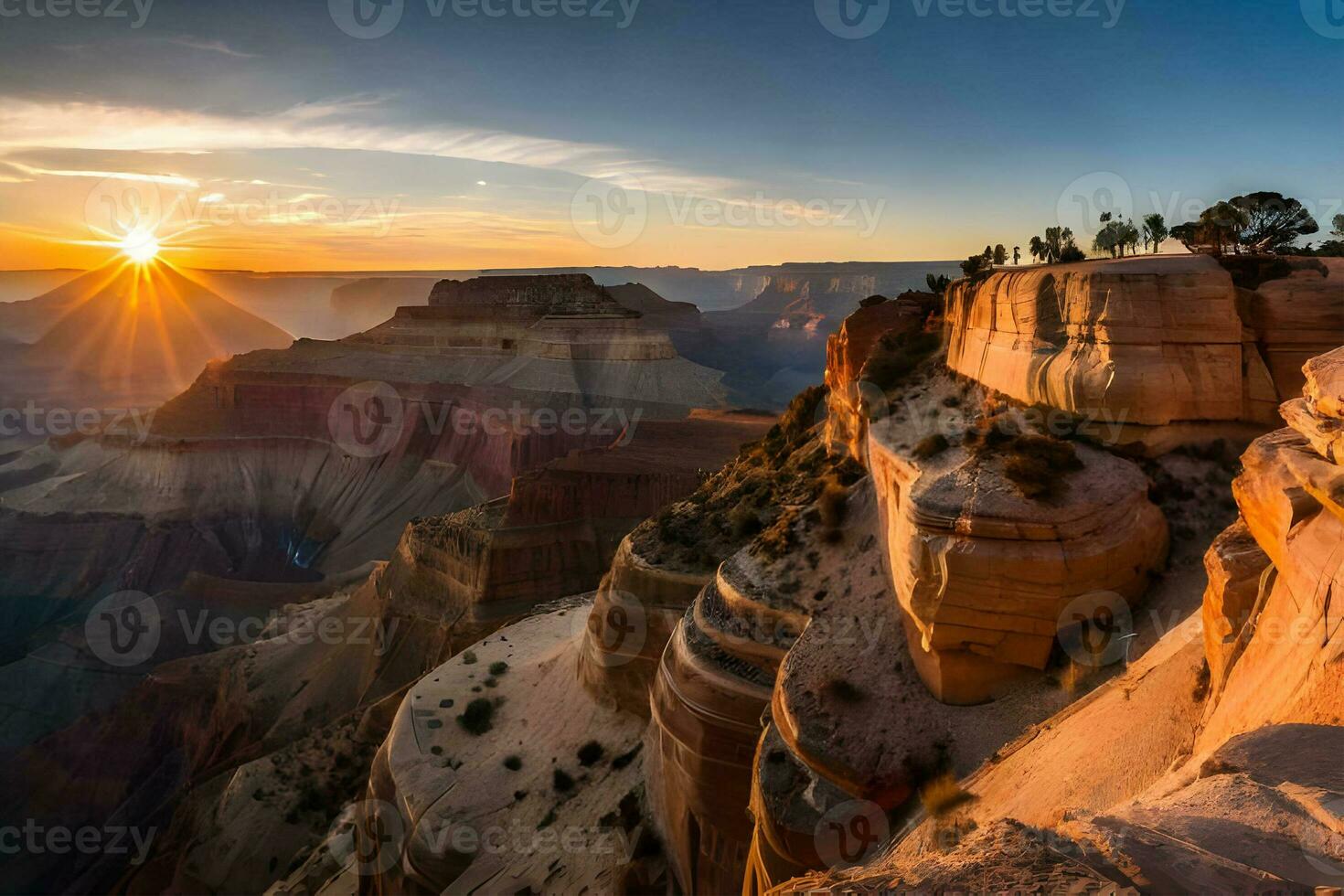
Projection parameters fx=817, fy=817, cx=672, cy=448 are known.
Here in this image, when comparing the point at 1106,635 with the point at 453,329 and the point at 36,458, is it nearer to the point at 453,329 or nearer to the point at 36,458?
the point at 453,329

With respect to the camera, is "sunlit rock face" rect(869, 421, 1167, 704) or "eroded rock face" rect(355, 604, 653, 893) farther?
"eroded rock face" rect(355, 604, 653, 893)

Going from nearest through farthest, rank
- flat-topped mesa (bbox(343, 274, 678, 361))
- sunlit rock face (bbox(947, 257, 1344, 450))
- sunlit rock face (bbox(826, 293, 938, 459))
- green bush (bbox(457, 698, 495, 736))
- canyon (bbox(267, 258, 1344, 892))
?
1. canyon (bbox(267, 258, 1344, 892))
2. sunlit rock face (bbox(947, 257, 1344, 450))
3. sunlit rock face (bbox(826, 293, 938, 459))
4. green bush (bbox(457, 698, 495, 736))
5. flat-topped mesa (bbox(343, 274, 678, 361))

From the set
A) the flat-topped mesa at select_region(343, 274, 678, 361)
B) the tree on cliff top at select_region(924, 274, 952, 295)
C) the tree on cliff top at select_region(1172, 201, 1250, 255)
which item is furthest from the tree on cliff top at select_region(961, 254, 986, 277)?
the flat-topped mesa at select_region(343, 274, 678, 361)

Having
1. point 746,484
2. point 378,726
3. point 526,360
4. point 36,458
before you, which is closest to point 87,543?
point 36,458

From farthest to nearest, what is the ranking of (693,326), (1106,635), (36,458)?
(693,326), (36,458), (1106,635)

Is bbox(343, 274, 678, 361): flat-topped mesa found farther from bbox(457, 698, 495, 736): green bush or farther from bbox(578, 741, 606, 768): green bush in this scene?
bbox(578, 741, 606, 768): green bush

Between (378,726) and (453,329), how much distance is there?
6668 centimetres

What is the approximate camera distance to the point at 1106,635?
1126 centimetres

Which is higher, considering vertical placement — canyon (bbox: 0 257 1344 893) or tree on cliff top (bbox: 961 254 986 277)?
tree on cliff top (bbox: 961 254 986 277)

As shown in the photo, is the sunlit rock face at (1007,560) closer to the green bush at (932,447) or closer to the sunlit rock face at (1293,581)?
the green bush at (932,447)

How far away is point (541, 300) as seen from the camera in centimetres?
9106

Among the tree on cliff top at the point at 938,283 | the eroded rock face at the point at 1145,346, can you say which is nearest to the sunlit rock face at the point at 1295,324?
the eroded rock face at the point at 1145,346

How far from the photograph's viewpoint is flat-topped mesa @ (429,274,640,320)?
89562 millimetres

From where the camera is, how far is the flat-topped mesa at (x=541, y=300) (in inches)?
3526
